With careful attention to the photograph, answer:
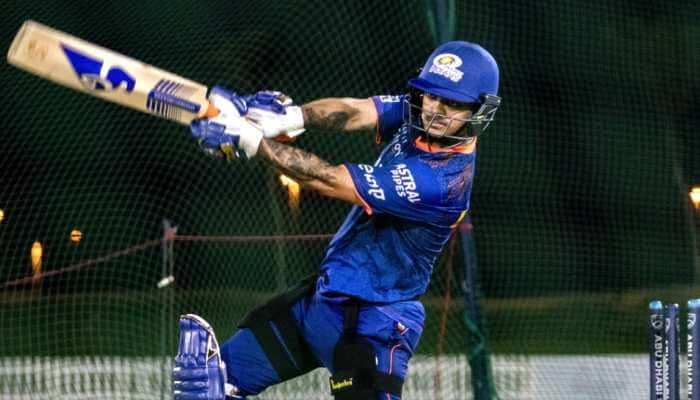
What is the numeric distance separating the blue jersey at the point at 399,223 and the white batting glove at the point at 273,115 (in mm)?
322

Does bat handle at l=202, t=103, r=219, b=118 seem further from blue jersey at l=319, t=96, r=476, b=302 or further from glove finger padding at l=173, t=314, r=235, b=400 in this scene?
glove finger padding at l=173, t=314, r=235, b=400

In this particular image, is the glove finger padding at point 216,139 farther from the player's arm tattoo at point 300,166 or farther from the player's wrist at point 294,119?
the player's wrist at point 294,119

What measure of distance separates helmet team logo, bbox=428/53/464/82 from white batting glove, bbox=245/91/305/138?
526 mm

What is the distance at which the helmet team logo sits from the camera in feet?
16.5

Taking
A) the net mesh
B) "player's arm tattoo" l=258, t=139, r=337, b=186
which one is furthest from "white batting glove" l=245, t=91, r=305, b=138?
the net mesh

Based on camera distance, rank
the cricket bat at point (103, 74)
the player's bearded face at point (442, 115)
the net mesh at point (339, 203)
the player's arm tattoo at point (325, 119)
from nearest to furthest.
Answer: the cricket bat at point (103, 74)
the player's bearded face at point (442, 115)
the player's arm tattoo at point (325, 119)
the net mesh at point (339, 203)

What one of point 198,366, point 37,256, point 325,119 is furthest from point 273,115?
point 37,256

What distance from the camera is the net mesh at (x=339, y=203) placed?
31.0 ft

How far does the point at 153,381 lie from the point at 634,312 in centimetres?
481

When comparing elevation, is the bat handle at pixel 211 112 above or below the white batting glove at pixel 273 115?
below

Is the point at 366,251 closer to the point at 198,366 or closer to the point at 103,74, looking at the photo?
the point at 198,366

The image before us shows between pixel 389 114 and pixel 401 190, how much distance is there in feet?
2.24

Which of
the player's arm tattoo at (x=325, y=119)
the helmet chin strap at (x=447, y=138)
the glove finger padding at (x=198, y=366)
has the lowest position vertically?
the glove finger padding at (x=198, y=366)

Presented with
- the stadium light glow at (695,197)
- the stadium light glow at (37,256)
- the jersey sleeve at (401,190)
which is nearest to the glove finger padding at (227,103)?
the jersey sleeve at (401,190)
